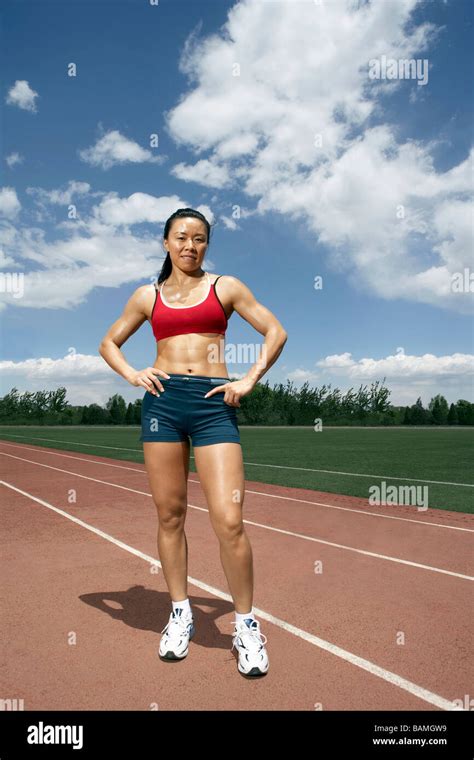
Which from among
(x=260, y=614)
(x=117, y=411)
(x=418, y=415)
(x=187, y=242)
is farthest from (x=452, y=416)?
(x=187, y=242)

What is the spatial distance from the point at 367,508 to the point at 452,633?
5.38m

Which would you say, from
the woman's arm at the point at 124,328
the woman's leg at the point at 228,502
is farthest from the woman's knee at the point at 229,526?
the woman's arm at the point at 124,328

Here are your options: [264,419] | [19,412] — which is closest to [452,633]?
[264,419]

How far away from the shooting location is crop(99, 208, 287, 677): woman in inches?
127

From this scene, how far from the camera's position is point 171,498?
3.39m

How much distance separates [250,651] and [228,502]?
36.6 inches

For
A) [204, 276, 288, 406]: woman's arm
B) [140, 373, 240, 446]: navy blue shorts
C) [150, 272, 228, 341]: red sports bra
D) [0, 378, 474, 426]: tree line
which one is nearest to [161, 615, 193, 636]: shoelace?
[140, 373, 240, 446]: navy blue shorts

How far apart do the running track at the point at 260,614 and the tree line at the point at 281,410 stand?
76.9 m

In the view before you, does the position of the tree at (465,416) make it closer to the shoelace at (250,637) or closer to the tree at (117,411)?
the tree at (117,411)

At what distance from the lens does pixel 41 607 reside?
445cm

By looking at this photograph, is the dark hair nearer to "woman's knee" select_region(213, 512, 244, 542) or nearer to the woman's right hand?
the woman's right hand

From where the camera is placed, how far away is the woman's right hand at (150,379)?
129 inches
